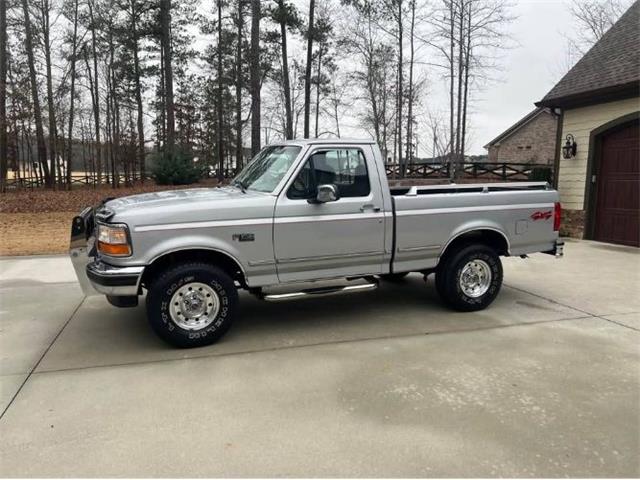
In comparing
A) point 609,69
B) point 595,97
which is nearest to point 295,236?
point 595,97

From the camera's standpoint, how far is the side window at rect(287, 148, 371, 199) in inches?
201

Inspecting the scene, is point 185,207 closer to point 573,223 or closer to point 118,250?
point 118,250

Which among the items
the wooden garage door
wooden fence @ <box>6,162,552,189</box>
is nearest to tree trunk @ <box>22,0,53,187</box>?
wooden fence @ <box>6,162,552,189</box>

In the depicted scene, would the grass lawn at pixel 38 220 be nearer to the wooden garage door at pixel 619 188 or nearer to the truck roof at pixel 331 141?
the truck roof at pixel 331 141

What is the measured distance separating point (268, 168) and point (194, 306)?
171cm

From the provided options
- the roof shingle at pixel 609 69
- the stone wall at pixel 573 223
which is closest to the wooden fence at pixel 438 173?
the roof shingle at pixel 609 69

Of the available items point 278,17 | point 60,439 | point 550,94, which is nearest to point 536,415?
point 60,439

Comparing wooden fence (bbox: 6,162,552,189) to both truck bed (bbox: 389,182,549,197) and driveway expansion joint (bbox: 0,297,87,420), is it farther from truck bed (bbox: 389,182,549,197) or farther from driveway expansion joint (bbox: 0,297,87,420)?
driveway expansion joint (bbox: 0,297,87,420)

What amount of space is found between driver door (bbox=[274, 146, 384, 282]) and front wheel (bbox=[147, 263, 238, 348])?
0.64m

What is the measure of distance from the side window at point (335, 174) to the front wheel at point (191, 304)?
1.15 meters

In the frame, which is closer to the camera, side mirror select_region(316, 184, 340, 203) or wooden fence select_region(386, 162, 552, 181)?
side mirror select_region(316, 184, 340, 203)

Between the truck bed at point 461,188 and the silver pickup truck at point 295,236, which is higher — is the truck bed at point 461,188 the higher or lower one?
the higher one

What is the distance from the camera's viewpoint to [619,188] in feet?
36.6

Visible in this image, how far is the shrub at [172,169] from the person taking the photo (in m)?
22.5
